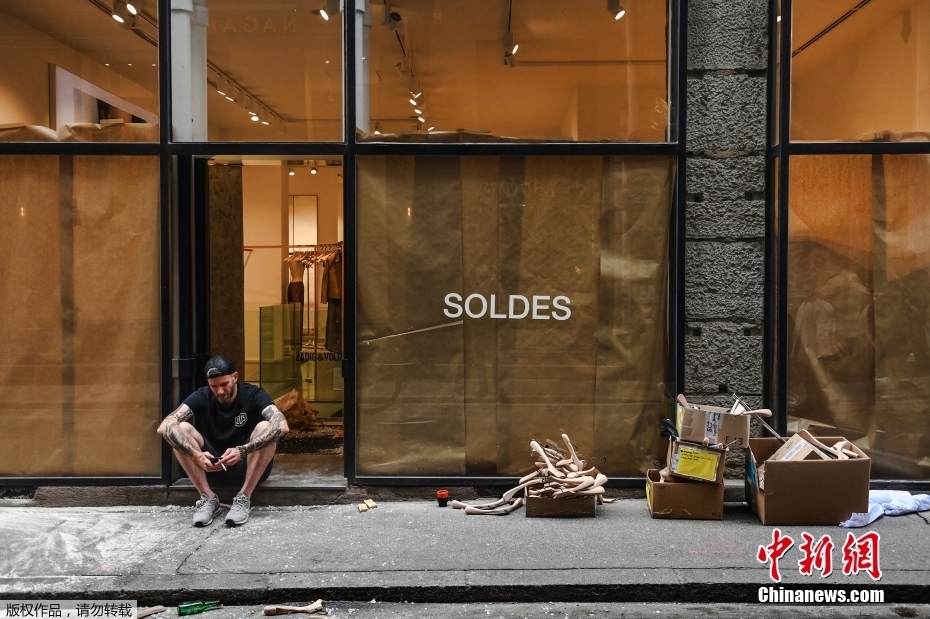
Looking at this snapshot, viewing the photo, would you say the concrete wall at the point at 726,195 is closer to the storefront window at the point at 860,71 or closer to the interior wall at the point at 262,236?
the storefront window at the point at 860,71

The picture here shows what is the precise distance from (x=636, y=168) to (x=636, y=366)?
1.69 meters

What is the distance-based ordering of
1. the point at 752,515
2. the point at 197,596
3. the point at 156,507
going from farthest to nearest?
the point at 156,507 → the point at 752,515 → the point at 197,596

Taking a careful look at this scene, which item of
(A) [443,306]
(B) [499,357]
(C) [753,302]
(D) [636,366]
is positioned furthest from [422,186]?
(C) [753,302]

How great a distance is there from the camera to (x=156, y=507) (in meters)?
7.00

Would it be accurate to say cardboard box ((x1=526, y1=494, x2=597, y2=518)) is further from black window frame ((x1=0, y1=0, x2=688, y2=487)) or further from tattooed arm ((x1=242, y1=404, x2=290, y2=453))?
tattooed arm ((x1=242, y1=404, x2=290, y2=453))

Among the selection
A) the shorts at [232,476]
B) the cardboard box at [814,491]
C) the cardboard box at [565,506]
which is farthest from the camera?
the shorts at [232,476]

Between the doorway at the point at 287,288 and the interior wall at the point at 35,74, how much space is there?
1056 millimetres

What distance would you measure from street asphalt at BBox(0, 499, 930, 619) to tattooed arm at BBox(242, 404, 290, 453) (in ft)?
1.99

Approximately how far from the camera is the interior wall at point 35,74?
7062 millimetres

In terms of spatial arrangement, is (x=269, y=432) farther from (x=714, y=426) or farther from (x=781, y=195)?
(x=781, y=195)

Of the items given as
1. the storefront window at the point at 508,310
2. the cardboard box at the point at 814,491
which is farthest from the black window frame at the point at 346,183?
the cardboard box at the point at 814,491

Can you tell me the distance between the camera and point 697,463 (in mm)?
6406

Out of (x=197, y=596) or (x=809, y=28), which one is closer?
(x=197, y=596)

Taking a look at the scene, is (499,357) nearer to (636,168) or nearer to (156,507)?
(636,168)
